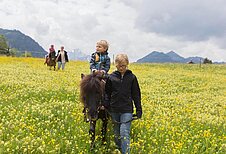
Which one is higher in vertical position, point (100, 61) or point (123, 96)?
point (100, 61)

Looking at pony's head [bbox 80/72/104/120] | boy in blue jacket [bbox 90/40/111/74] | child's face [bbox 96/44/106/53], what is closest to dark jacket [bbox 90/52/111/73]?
boy in blue jacket [bbox 90/40/111/74]

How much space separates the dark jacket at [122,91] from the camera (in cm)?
858

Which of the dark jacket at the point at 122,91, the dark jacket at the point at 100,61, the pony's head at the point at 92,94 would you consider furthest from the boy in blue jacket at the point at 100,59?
the pony's head at the point at 92,94

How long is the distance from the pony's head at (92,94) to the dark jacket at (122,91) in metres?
0.40

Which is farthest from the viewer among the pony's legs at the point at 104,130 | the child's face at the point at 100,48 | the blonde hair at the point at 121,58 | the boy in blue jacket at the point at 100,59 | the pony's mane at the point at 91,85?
the boy in blue jacket at the point at 100,59

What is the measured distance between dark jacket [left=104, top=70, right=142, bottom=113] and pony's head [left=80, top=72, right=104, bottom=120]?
15.7 inches

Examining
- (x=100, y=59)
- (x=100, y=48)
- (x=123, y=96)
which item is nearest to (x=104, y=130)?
(x=123, y=96)

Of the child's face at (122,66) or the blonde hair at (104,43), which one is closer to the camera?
the child's face at (122,66)

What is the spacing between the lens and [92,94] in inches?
323

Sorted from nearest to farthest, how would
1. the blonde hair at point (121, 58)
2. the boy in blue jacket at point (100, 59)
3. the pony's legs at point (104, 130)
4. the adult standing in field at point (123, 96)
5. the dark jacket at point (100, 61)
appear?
1. the blonde hair at point (121, 58)
2. the adult standing in field at point (123, 96)
3. the pony's legs at point (104, 130)
4. the boy in blue jacket at point (100, 59)
5. the dark jacket at point (100, 61)

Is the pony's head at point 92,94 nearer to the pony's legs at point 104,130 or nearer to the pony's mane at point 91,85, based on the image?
the pony's mane at point 91,85

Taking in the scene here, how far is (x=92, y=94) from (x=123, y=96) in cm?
89

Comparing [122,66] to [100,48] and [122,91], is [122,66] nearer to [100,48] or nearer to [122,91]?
[122,91]

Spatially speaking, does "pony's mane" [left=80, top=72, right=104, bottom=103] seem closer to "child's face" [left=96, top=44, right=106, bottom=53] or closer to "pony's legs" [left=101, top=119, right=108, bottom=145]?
"pony's legs" [left=101, top=119, right=108, bottom=145]
